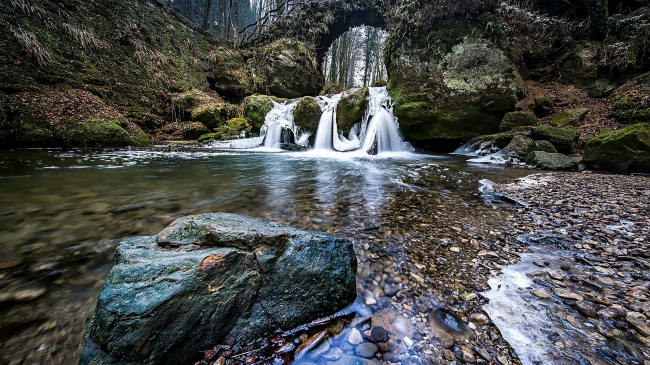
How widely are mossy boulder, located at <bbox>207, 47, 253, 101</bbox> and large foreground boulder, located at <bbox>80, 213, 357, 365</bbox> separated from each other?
58.7 ft

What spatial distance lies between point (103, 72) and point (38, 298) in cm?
1460

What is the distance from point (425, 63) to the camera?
9.48m

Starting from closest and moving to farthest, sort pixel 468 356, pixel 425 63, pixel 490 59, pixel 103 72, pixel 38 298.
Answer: pixel 468 356
pixel 38 298
pixel 490 59
pixel 425 63
pixel 103 72

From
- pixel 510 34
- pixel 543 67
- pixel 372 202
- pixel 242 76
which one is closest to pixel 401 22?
pixel 510 34

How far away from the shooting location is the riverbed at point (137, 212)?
4.65 feet

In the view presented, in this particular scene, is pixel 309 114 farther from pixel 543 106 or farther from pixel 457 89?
pixel 543 106

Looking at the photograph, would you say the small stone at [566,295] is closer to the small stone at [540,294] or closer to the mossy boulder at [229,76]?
the small stone at [540,294]

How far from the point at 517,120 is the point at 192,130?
1540cm

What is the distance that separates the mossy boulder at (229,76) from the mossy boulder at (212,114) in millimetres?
3928

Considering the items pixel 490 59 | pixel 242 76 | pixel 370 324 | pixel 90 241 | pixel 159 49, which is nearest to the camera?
pixel 370 324

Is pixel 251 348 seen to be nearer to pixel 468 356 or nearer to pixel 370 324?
pixel 370 324

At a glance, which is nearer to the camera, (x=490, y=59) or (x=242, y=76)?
(x=490, y=59)

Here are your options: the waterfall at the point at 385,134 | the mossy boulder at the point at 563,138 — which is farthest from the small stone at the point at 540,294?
the waterfall at the point at 385,134

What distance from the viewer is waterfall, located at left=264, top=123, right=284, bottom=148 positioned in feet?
41.8
